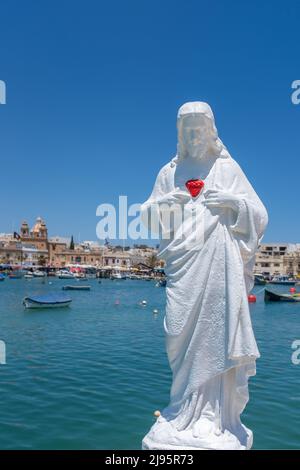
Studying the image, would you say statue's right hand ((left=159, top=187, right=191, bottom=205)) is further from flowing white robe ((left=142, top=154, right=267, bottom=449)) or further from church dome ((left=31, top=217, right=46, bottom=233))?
church dome ((left=31, top=217, right=46, bottom=233))

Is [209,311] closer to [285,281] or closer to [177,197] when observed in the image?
[177,197]

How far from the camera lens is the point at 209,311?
3.39 metres

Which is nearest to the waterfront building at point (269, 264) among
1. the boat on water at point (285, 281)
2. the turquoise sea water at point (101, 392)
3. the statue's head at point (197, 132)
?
the boat on water at point (285, 281)

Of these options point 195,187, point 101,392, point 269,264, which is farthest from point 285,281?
point 195,187

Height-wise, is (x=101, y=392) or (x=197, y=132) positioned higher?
(x=197, y=132)

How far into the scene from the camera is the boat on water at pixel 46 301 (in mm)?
23906

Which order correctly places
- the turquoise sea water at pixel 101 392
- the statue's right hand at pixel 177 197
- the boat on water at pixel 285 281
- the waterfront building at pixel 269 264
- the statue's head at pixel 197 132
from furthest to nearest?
the waterfront building at pixel 269 264 < the boat on water at pixel 285 281 < the turquoise sea water at pixel 101 392 < the statue's right hand at pixel 177 197 < the statue's head at pixel 197 132

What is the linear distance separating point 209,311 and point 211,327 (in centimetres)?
12

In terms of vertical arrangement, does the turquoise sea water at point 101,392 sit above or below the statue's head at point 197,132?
below

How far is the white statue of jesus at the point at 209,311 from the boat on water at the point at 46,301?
70.5 feet

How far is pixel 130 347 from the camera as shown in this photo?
11891 mm

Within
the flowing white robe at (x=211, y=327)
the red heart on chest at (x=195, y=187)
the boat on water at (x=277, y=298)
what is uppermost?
the red heart on chest at (x=195, y=187)

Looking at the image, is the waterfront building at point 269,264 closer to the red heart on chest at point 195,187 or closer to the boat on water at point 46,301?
the boat on water at point 46,301

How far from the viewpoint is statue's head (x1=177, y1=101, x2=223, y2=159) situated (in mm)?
3432
